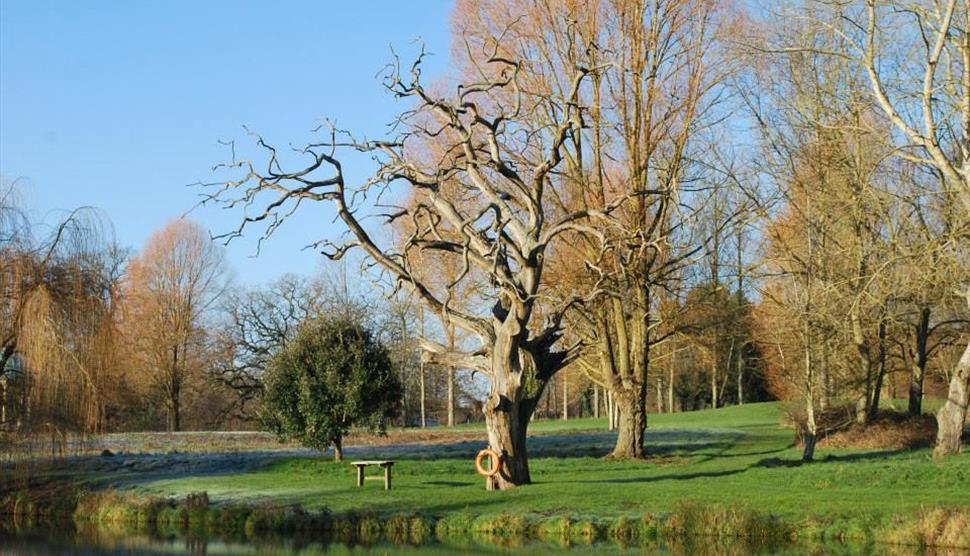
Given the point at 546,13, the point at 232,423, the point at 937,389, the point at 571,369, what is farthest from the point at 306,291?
the point at 546,13

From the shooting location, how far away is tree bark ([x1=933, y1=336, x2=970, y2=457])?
94.1ft

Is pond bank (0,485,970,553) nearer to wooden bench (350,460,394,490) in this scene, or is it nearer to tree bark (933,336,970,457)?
wooden bench (350,460,394,490)

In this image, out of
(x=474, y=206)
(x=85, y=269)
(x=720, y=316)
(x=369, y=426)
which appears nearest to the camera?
(x=85, y=269)

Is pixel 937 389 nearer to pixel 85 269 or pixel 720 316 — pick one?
pixel 720 316

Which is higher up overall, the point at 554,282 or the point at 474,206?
the point at 474,206

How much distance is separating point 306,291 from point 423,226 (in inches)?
1587

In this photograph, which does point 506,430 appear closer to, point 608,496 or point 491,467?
point 491,467

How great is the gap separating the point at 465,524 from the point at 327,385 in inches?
438

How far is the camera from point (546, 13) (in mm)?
32594

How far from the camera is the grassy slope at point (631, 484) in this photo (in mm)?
21344

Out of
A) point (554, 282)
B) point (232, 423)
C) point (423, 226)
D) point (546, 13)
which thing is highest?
point (546, 13)

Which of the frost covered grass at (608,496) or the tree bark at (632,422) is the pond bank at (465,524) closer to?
the frost covered grass at (608,496)

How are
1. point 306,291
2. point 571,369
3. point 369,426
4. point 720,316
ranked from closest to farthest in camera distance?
1. point 369,426
2. point 720,316
3. point 571,369
4. point 306,291

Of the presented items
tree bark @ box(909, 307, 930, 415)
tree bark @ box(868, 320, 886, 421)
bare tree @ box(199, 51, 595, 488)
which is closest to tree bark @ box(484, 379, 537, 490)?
bare tree @ box(199, 51, 595, 488)
